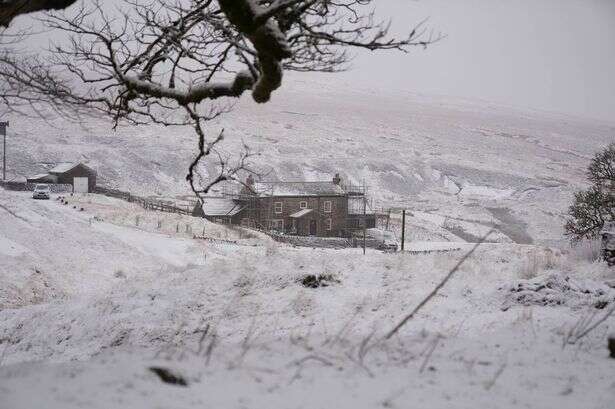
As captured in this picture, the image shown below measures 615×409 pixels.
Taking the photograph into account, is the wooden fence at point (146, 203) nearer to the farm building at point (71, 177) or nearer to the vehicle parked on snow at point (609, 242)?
the farm building at point (71, 177)

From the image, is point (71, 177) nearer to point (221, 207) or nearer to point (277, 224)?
point (221, 207)

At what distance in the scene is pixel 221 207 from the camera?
48.4 meters

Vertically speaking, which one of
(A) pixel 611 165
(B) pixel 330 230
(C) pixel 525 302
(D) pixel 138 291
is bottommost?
(B) pixel 330 230

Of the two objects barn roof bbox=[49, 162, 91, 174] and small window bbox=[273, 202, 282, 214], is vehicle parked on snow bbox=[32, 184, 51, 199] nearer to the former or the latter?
barn roof bbox=[49, 162, 91, 174]

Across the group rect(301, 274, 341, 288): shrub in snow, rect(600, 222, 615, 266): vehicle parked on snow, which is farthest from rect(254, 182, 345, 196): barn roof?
rect(301, 274, 341, 288): shrub in snow

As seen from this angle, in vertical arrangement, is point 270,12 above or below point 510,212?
above

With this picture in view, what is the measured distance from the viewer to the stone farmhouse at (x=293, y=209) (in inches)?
1892

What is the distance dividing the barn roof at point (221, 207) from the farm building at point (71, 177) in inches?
557

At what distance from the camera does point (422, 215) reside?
57.0 m

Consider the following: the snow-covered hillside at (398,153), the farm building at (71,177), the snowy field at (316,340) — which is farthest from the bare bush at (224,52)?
the farm building at (71,177)

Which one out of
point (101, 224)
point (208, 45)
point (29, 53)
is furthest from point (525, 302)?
point (101, 224)

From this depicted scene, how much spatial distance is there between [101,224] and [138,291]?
24.5m

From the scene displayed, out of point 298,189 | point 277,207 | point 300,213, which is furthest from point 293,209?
point 298,189

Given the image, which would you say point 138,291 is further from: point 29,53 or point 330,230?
point 330,230
